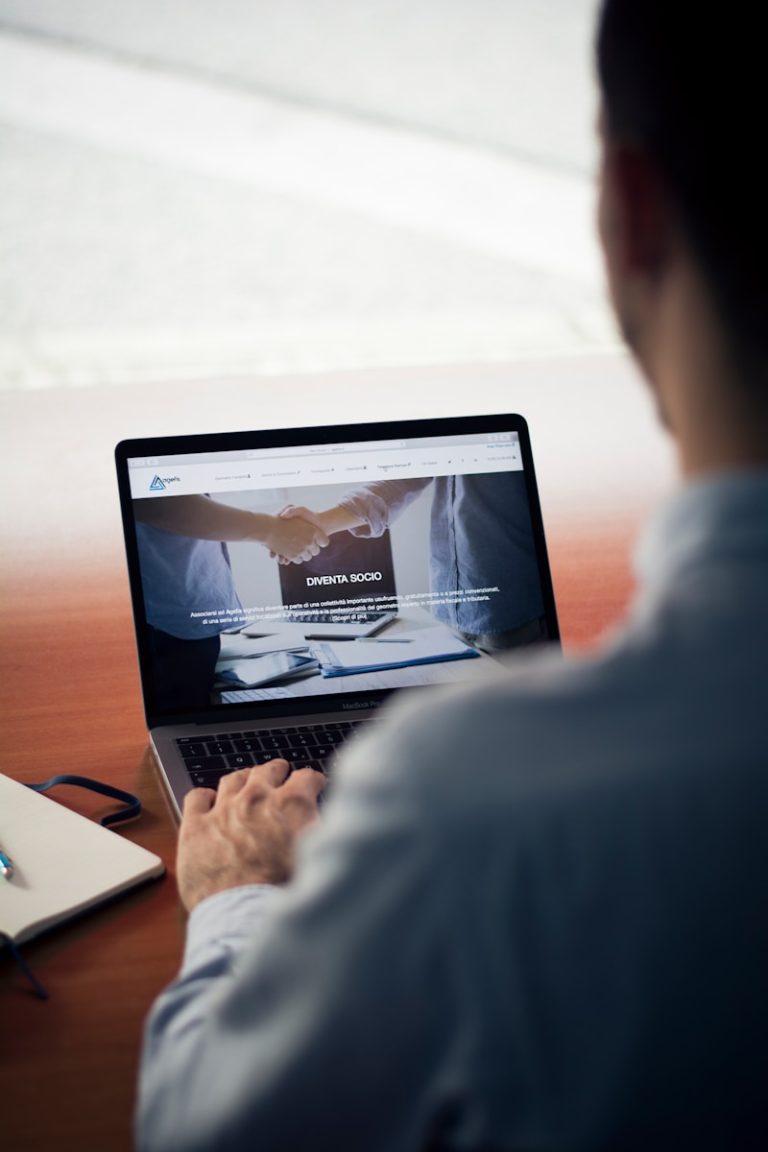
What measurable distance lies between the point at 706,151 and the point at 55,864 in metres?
0.66

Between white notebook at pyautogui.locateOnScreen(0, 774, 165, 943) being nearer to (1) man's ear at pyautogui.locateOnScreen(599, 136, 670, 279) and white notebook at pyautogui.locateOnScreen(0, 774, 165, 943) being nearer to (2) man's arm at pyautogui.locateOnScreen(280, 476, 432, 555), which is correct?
(2) man's arm at pyautogui.locateOnScreen(280, 476, 432, 555)

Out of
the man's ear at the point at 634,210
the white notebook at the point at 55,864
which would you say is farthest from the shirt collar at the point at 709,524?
the white notebook at the point at 55,864

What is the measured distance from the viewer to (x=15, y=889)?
77 cm

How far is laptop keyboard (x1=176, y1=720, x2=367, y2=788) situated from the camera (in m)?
0.94

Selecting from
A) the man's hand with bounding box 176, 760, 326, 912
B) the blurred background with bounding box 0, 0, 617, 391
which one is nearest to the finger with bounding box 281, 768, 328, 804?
the man's hand with bounding box 176, 760, 326, 912

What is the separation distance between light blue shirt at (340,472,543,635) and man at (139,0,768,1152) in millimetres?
685

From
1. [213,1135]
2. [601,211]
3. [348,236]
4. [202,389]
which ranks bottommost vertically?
[213,1135]

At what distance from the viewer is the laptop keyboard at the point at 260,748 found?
3.10 ft

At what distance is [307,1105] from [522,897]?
12cm

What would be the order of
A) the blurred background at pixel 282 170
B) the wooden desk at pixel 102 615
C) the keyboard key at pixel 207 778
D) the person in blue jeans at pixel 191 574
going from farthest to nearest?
the blurred background at pixel 282 170
the person in blue jeans at pixel 191 574
the keyboard key at pixel 207 778
the wooden desk at pixel 102 615

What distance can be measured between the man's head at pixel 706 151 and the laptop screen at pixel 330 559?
2.20ft

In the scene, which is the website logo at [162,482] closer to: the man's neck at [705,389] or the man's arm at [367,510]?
the man's arm at [367,510]

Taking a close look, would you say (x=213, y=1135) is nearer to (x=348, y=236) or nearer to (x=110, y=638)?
(x=110, y=638)

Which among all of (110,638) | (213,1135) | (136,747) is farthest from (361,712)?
(213,1135)
